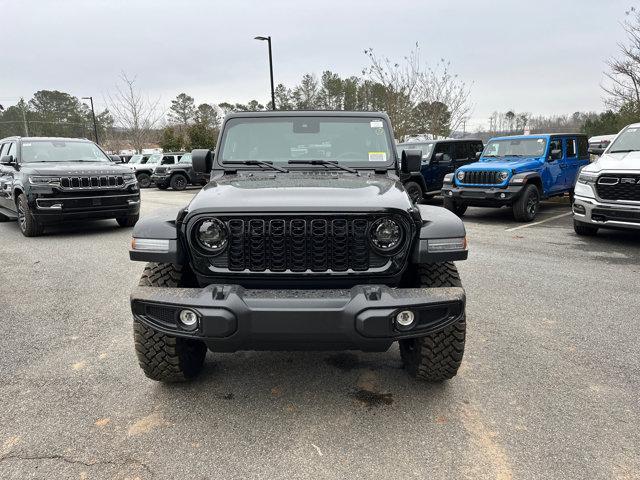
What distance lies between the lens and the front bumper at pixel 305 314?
229cm

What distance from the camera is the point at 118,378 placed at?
3195 millimetres

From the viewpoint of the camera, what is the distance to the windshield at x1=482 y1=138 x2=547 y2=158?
1047 cm

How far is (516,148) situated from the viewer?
1079 cm

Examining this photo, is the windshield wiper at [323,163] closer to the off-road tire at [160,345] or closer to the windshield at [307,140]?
the windshield at [307,140]

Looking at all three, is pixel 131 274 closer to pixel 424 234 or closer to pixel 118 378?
pixel 118 378

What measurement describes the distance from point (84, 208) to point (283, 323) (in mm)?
7161

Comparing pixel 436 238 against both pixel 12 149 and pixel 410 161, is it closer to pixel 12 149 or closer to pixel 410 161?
pixel 410 161

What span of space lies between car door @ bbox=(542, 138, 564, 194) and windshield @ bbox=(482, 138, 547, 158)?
0.21 meters

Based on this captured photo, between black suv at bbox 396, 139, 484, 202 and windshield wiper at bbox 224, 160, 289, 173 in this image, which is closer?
windshield wiper at bbox 224, 160, 289, 173

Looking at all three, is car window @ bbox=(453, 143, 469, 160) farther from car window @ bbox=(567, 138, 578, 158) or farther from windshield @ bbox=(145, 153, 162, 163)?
windshield @ bbox=(145, 153, 162, 163)

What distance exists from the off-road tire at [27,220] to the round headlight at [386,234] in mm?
7700

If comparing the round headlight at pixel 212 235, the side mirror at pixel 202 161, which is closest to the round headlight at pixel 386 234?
the round headlight at pixel 212 235

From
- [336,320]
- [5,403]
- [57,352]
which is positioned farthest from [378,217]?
[57,352]

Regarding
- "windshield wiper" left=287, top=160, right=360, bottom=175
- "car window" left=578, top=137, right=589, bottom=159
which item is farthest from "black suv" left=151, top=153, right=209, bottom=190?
"windshield wiper" left=287, top=160, right=360, bottom=175
